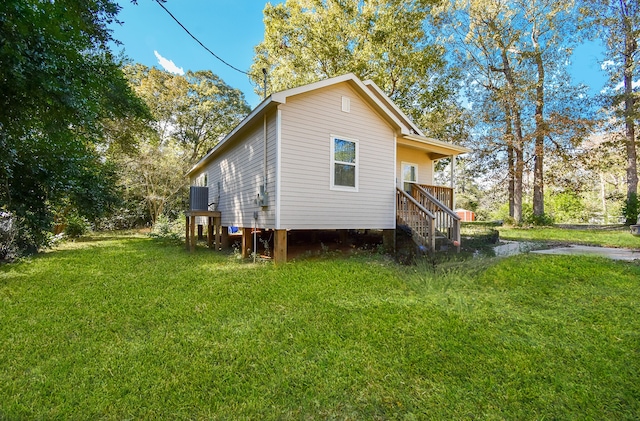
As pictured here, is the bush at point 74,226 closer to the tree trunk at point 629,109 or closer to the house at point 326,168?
the house at point 326,168

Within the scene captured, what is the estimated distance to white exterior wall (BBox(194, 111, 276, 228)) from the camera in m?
6.77

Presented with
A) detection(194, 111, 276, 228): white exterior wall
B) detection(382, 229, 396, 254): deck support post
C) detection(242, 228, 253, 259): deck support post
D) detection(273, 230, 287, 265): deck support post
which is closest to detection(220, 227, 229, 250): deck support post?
detection(194, 111, 276, 228): white exterior wall

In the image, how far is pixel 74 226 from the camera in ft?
43.7

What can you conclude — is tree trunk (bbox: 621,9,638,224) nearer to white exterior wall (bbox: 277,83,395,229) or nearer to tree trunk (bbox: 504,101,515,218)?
tree trunk (bbox: 504,101,515,218)

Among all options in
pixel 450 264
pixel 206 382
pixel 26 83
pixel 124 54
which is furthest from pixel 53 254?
pixel 450 264

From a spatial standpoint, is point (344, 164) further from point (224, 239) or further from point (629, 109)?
point (629, 109)

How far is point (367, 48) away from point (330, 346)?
1660cm

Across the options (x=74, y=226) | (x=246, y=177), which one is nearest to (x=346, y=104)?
(x=246, y=177)

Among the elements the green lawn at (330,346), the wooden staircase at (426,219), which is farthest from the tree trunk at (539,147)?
the green lawn at (330,346)

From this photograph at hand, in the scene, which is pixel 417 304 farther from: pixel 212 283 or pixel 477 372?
pixel 212 283

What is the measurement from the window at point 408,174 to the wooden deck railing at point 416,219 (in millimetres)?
2341

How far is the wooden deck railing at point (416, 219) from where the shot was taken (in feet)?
23.8

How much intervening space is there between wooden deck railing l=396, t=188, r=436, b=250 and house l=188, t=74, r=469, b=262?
0.08 feet

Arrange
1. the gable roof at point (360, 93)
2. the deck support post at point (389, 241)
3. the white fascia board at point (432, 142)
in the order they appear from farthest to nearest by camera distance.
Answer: the white fascia board at point (432, 142)
the deck support post at point (389, 241)
the gable roof at point (360, 93)
